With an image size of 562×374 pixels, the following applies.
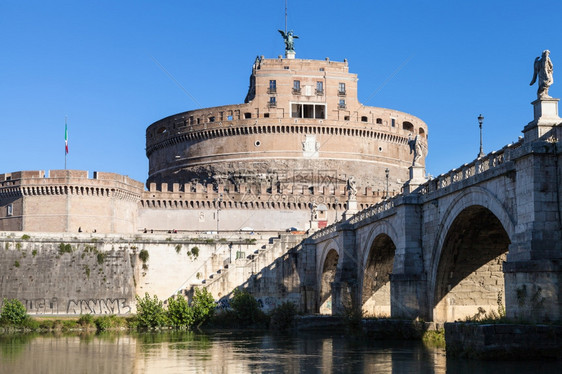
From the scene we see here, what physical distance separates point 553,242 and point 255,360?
8.98 metres

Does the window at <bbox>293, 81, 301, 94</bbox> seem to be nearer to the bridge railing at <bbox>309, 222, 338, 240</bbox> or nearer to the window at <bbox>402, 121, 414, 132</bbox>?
the window at <bbox>402, 121, 414, 132</bbox>

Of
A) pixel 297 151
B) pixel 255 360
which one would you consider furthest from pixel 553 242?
pixel 297 151

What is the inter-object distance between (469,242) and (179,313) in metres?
20.1

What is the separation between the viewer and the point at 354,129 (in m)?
71.6

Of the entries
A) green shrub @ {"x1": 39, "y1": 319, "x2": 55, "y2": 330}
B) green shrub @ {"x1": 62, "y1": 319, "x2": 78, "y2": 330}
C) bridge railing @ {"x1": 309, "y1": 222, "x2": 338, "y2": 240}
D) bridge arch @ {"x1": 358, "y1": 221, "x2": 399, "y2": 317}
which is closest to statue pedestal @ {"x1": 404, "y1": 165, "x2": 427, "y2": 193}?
bridge arch @ {"x1": 358, "y1": 221, "x2": 399, "y2": 317}

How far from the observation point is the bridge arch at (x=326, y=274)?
138ft

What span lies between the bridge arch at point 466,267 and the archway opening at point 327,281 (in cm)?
1637

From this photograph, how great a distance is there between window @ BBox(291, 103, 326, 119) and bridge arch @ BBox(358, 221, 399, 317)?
38512 mm

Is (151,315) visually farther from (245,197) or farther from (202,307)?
(245,197)

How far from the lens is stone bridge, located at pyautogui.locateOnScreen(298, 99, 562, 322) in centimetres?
1828

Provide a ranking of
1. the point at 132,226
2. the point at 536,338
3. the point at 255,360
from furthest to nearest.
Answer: the point at 132,226 < the point at 255,360 < the point at 536,338

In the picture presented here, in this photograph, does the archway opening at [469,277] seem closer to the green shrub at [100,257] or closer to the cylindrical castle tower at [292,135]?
the green shrub at [100,257]

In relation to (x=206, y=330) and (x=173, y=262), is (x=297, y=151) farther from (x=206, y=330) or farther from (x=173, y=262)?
(x=206, y=330)

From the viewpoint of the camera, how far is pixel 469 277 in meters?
25.6
